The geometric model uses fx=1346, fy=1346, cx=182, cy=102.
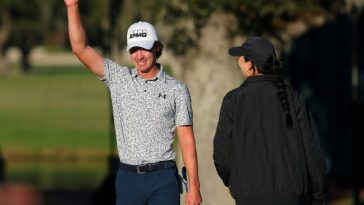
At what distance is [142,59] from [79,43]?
1.33 feet

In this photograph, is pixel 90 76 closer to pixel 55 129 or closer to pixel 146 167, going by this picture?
pixel 55 129

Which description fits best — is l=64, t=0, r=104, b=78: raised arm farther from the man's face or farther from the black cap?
the black cap

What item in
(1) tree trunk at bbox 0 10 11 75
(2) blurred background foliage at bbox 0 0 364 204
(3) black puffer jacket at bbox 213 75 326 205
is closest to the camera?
(3) black puffer jacket at bbox 213 75 326 205

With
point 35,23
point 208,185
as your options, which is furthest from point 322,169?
point 35,23

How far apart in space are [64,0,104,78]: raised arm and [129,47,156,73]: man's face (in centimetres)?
26

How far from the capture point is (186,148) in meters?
7.89

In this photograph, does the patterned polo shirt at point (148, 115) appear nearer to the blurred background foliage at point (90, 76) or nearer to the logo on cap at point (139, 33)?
the logo on cap at point (139, 33)

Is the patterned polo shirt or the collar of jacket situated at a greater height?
the collar of jacket

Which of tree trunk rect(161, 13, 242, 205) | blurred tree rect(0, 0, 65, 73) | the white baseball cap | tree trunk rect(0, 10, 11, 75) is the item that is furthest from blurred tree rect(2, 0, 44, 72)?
the white baseball cap

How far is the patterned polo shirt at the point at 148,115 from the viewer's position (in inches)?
309

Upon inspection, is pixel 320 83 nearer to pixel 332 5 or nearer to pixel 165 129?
pixel 332 5

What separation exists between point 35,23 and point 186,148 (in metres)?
71.7

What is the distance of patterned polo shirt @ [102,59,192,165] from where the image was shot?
784cm

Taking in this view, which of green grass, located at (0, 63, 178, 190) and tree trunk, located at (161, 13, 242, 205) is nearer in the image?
tree trunk, located at (161, 13, 242, 205)
